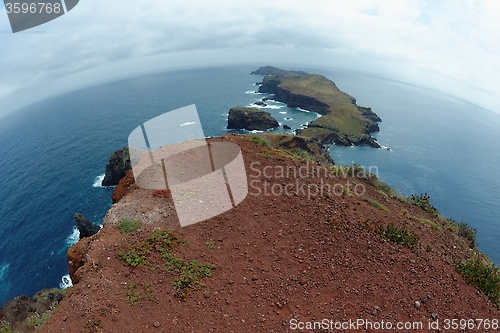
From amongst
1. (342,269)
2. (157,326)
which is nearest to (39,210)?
(157,326)

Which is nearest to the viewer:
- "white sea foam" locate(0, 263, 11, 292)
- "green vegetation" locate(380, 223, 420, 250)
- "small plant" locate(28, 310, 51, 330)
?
"small plant" locate(28, 310, 51, 330)

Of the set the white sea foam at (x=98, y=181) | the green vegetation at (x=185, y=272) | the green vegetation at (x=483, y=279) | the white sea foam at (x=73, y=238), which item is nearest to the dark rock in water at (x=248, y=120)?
the white sea foam at (x=98, y=181)

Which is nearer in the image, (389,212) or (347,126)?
(389,212)

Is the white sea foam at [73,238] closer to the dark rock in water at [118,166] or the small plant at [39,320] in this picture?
the dark rock in water at [118,166]

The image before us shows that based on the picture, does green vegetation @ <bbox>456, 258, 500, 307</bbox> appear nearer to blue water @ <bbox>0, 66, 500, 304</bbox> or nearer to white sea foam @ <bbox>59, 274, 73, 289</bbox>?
white sea foam @ <bbox>59, 274, 73, 289</bbox>

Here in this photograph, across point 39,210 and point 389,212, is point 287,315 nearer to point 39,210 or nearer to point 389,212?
point 389,212

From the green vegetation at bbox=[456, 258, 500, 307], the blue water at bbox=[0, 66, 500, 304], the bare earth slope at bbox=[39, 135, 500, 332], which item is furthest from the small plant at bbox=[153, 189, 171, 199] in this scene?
the blue water at bbox=[0, 66, 500, 304]

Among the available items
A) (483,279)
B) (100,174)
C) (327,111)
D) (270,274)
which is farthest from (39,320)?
(327,111)
